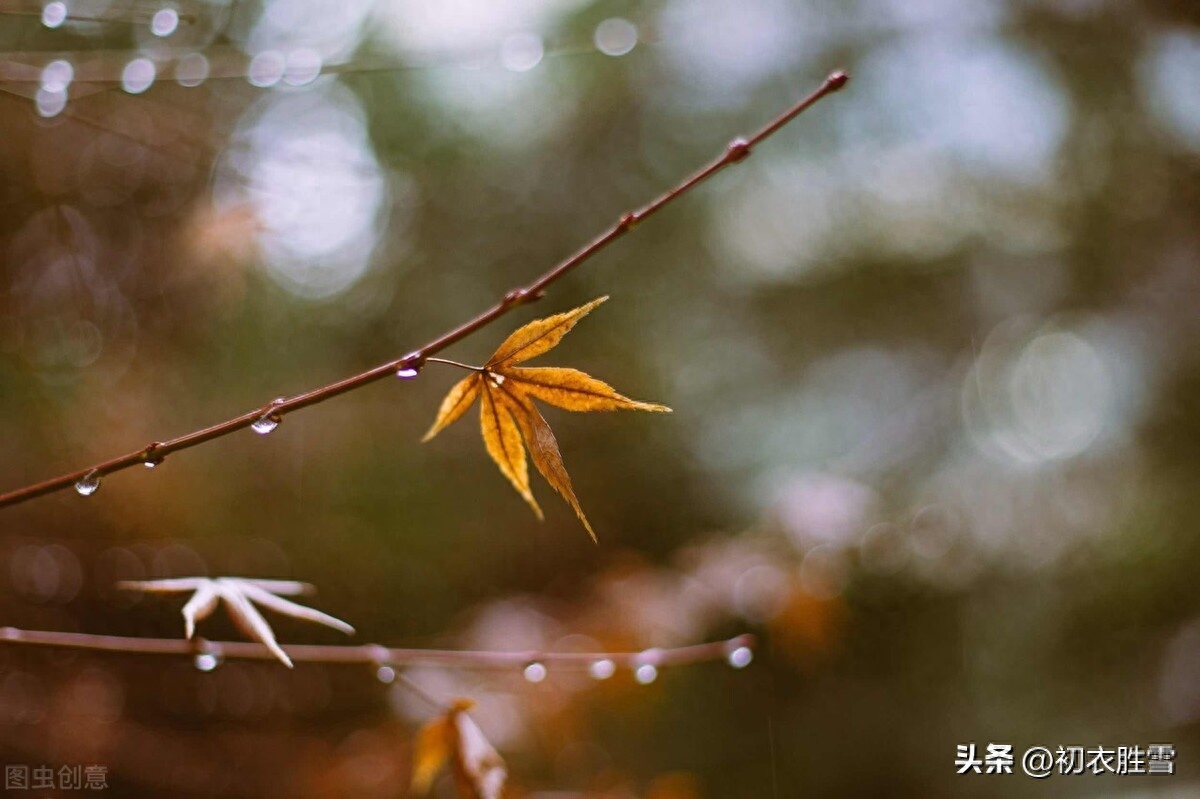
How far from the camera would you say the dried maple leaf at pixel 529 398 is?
0.40 m

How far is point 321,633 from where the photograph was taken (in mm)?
1636

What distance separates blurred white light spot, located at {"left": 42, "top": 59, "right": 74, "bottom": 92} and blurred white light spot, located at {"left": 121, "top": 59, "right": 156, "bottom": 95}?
0.18 ft

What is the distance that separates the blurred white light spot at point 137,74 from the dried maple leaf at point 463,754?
79cm

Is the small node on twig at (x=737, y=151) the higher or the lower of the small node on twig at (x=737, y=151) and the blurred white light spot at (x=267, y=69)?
the lower

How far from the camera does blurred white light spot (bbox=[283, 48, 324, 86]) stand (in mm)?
908

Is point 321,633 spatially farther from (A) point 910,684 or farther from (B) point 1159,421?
(B) point 1159,421

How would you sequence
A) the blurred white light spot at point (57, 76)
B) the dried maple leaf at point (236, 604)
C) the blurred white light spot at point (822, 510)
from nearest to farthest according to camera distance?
the dried maple leaf at point (236, 604) → the blurred white light spot at point (57, 76) → the blurred white light spot at point (822, 510)

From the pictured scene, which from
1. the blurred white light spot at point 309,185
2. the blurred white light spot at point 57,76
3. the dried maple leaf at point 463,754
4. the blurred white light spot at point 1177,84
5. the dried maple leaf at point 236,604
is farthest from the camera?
the blurred white light spot at point 1177,84

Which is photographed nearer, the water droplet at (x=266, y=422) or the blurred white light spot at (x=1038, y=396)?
the water droplet at (x=266, y=422)

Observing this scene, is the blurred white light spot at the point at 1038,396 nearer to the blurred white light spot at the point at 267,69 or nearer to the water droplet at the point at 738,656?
the water droplet at the point at 738,656

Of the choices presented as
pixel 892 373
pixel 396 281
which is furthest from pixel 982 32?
pixel 396 281

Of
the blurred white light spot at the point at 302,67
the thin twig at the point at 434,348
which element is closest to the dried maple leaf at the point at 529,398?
the thin twig at the point at 434,348

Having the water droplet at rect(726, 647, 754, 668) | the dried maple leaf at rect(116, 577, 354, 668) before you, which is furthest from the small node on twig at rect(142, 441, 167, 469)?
the water droplet at rect(726, 647, 754, 668)

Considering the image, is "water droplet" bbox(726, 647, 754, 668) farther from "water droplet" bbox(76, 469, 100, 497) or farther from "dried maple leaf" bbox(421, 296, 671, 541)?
"water droplet" bbox(76, 469, 100, 497)
